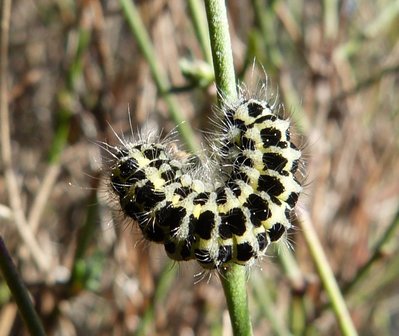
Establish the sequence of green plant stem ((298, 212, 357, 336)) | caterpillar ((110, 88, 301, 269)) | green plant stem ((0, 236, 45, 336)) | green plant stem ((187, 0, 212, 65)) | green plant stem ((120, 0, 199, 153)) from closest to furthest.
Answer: green plant stem ((0, 236, 45, 336)) < caterpillar ((110, 88, 301, 269)) < green plant stem ((298, 212, 357, 336)) < green plant stem ((187, 0, 212, 65)) < green plant stem ((120, 0, 199, 153))

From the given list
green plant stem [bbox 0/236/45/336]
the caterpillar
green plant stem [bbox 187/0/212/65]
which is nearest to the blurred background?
green plant stem [bbox 187/0/212/65]

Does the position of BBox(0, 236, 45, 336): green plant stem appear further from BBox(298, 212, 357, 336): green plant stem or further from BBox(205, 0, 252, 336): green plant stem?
BBox(298, 212, 357, 336): green plant stem

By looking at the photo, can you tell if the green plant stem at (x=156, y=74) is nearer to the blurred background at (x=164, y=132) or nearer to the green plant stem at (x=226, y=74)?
the blurred background at (x=164, y=132)

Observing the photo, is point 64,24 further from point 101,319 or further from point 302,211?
point 302,211

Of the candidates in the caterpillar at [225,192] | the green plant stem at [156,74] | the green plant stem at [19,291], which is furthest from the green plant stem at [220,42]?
the green plant stem at [156,74]

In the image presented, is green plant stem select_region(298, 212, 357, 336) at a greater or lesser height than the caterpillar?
lesser
